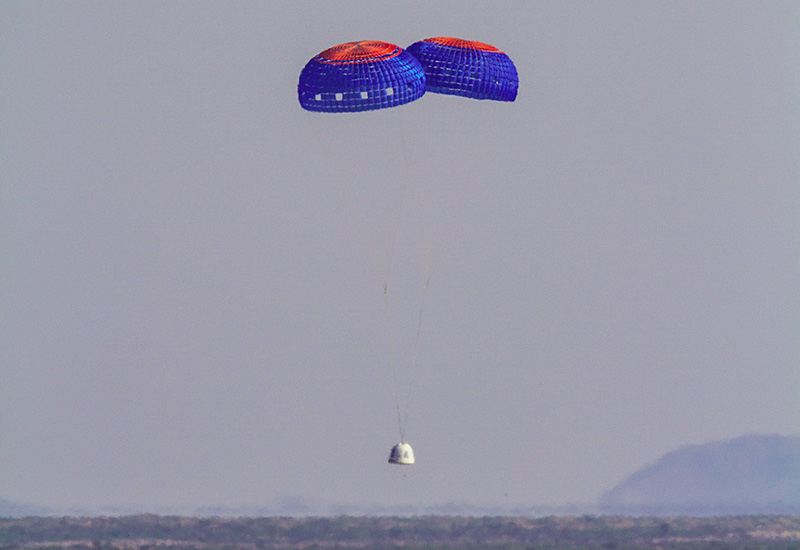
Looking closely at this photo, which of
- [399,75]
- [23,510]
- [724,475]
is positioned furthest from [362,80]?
[724,475]

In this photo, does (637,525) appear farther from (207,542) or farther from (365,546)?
(207,542)

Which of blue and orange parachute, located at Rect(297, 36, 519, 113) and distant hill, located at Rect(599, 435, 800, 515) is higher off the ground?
distant hill, located at Rect(599, 435, 800, 515)

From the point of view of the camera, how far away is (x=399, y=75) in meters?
38.6

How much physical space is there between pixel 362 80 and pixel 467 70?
338 cm

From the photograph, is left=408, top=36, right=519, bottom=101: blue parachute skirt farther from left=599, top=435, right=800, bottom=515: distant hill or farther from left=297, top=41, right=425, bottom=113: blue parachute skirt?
left=599, top=435, right=800, bottom=515: distant hill

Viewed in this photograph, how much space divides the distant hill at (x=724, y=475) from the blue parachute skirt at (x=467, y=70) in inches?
5432

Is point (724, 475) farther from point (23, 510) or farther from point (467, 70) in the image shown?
point (467, 70)

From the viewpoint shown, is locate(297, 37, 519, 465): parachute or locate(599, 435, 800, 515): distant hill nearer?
locate(297, 37, 519, 465): parachute

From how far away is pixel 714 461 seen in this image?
18900 centimetres

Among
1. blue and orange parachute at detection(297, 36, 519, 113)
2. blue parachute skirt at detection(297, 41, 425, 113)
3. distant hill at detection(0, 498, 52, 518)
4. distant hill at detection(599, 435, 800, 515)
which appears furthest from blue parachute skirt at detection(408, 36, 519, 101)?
distant hill at detection(599, 435, 800, 515)

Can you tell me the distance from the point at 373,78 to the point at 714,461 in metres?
159

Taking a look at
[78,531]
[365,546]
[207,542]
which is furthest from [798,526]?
[78,531]

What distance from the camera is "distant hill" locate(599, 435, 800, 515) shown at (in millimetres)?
180625

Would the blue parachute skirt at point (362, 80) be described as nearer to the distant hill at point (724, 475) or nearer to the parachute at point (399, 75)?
the parachute at point (399, 75)
